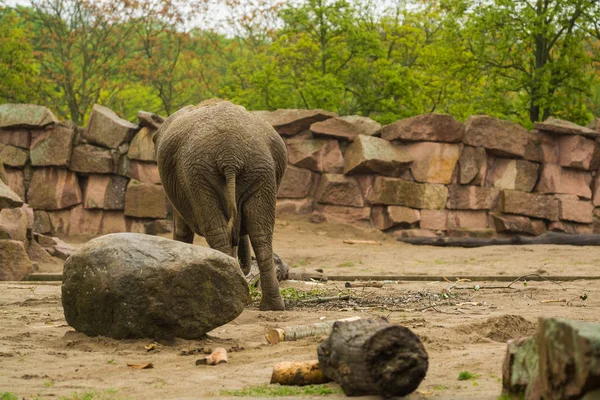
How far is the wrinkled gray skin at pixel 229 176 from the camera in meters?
8.87

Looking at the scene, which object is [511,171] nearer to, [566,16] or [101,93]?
[566,16]

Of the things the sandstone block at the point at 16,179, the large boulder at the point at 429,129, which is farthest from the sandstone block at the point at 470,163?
the sandstone block at the point at 16,179

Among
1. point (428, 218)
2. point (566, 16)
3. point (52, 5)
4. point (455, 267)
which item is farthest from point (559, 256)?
point (52, 5)

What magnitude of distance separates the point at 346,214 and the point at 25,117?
7.40 metres

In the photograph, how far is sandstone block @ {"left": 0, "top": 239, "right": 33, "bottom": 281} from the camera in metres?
13.2

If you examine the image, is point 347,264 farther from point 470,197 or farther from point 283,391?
point 283,391

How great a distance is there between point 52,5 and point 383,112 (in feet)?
32.9

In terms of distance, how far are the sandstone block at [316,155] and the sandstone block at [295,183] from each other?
0.17 metres

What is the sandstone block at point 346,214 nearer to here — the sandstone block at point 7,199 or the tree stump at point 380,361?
the sandstone block at point 7,199

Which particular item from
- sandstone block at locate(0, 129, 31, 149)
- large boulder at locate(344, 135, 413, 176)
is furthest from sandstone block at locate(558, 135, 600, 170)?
sandstone block at locate(0, 129, 31, 149)

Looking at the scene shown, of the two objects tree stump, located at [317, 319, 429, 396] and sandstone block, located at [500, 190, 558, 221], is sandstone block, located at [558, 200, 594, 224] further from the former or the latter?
tree stump, located at [317, 319, 429, 396]

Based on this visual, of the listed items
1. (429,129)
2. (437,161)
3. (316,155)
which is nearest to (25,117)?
(316,155)

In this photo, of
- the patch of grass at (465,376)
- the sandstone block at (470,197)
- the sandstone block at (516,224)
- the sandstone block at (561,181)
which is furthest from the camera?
the sandstone block at (561,181)

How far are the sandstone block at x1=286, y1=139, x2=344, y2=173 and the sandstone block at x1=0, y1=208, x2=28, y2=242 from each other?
817 centimetres
